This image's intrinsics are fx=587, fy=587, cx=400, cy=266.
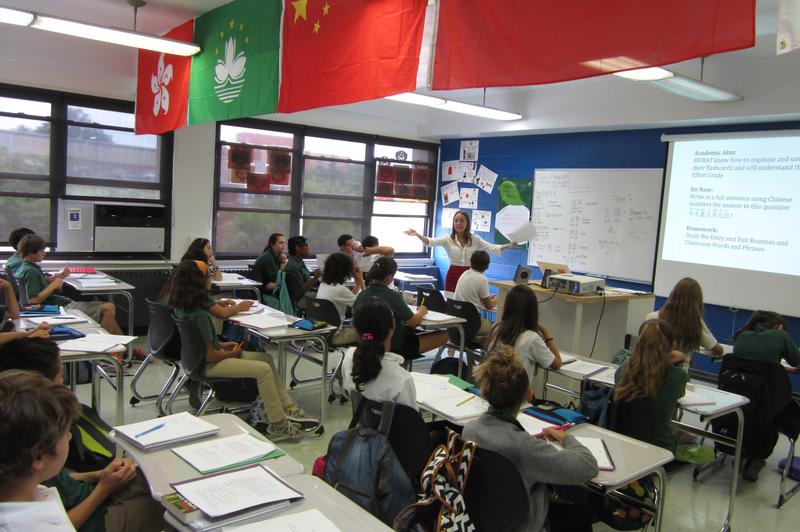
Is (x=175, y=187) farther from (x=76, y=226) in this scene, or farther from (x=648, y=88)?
(x=648, y=88)

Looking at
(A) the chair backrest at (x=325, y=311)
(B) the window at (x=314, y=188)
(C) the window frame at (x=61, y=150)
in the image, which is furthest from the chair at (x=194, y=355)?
(B) the window at (x=314, y=188)

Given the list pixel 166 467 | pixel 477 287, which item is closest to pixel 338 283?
pixel 477 287

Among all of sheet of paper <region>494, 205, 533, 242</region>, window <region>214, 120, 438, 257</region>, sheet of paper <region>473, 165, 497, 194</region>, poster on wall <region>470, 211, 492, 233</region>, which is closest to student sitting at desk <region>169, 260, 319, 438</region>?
window <region>214, 120, 438, 257</region>

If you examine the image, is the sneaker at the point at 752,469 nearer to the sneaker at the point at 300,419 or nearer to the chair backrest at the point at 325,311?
the sneaker at the point at 300,419

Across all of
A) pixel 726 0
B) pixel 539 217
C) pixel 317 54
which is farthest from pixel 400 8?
pixel 539 217

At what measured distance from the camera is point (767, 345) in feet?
11.8

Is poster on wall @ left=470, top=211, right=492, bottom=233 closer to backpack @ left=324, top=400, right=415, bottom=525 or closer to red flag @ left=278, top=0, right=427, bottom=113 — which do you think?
red flag @ left=278, top=0, right=427, bottom=113

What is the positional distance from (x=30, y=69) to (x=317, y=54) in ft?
13.2

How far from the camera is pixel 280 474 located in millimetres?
1794

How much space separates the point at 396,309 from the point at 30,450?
120 inches

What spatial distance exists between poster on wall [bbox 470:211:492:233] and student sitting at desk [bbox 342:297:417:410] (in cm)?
599

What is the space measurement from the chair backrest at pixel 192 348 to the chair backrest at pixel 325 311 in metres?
1.27

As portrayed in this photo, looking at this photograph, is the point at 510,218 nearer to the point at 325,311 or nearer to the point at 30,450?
the point at 325,311

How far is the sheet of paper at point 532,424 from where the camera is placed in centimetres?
235
